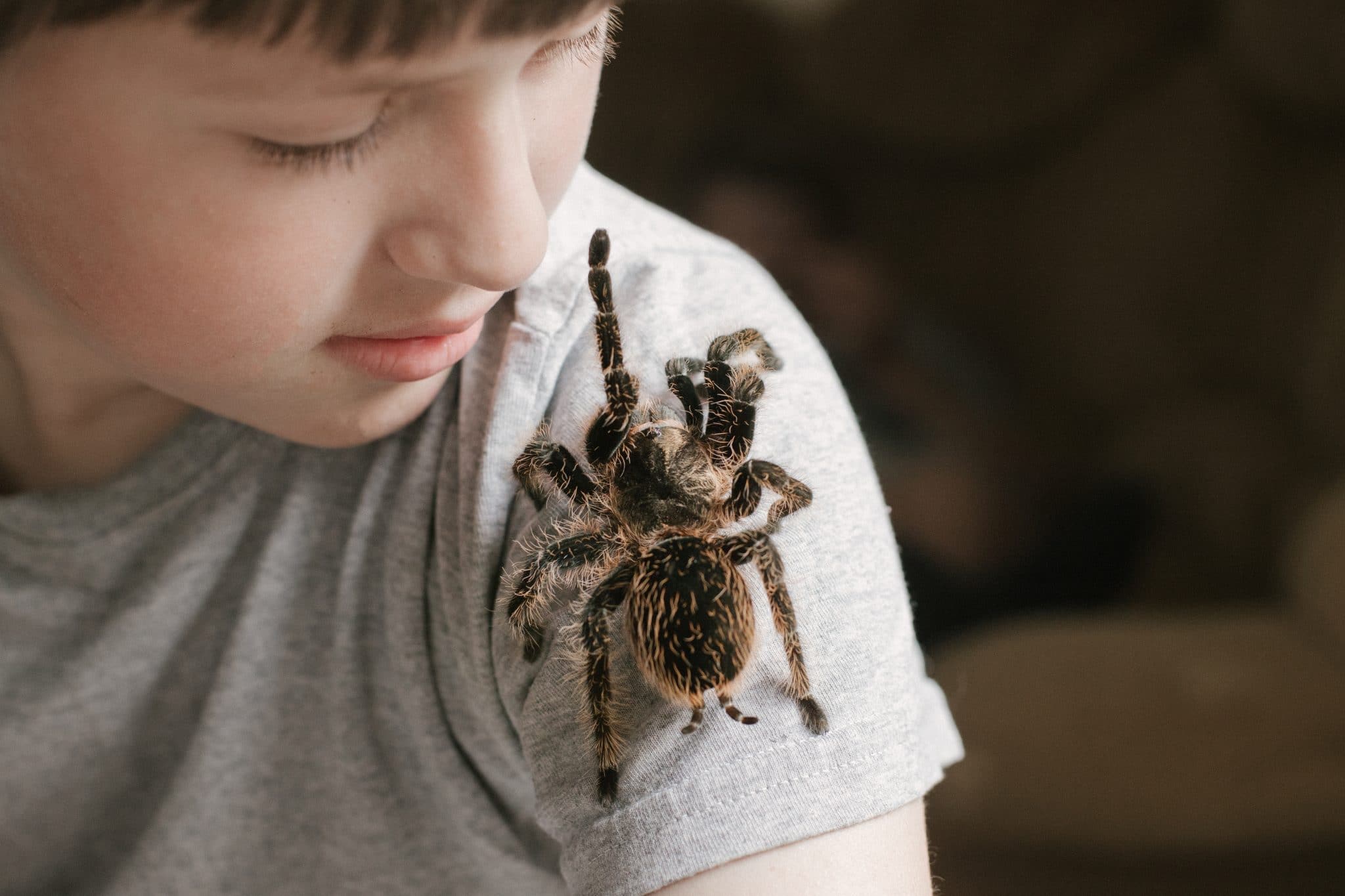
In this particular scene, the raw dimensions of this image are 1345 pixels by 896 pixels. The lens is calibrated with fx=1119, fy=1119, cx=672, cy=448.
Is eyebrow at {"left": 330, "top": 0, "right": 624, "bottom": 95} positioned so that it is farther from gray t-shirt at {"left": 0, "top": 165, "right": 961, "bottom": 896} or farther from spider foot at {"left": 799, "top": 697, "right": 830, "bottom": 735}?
spider foot at {"left": 799, "top": 697, "right": 830, "bottom": 735}

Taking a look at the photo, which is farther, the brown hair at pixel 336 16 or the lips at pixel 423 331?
the lips at pixel 423 331

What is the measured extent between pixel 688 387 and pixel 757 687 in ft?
0.62

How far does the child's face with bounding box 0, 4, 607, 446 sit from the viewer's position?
410mm

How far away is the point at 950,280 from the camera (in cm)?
195

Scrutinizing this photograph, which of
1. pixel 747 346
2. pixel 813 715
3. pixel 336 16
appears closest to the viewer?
pixel 336 16

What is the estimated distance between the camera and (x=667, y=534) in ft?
2.13

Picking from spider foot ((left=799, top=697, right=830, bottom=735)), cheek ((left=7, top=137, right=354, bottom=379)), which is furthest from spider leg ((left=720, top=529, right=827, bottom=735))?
cheek ((left=7, top=137, right=354, bottom=379))

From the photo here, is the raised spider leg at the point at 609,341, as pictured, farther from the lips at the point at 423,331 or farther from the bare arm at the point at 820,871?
the bare arm at the point at 820,871

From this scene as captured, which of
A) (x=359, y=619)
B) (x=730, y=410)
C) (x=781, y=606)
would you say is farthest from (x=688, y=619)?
(x=359, y=619)

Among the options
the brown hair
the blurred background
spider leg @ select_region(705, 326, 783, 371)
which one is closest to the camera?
the brown hair

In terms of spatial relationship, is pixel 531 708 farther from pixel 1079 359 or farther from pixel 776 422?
pixel 1079 359

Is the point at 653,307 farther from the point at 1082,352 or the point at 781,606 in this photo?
the point at 1082,352

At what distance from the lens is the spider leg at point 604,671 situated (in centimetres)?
49

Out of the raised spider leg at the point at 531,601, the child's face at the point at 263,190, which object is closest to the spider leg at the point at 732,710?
the raised spider leg at the point at 531,601
